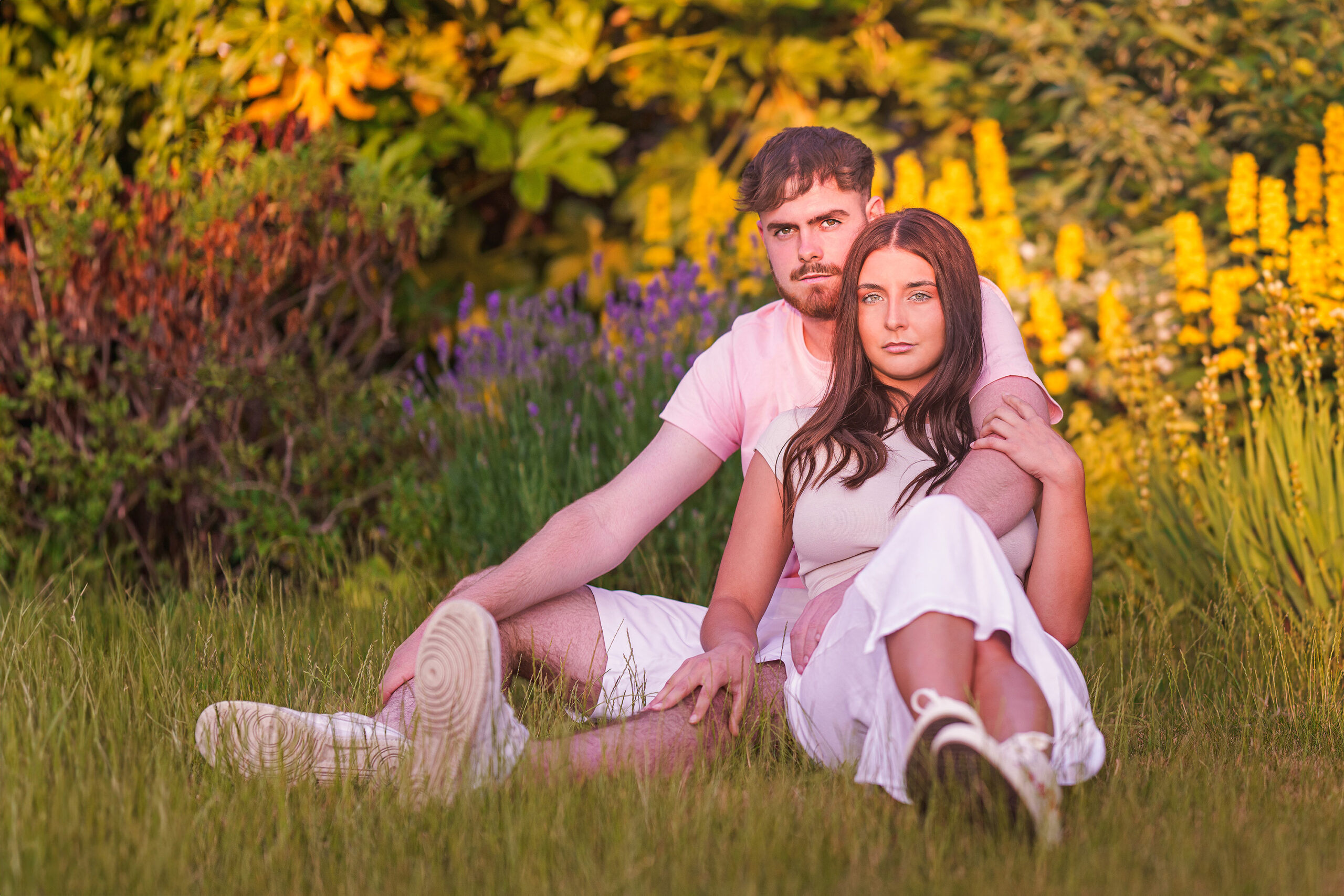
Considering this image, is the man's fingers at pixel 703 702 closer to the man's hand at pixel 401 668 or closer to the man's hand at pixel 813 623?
the man's hand at pixel 813 623

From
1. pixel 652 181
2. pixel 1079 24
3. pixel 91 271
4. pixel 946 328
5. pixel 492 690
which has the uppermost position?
pixel 1079 24

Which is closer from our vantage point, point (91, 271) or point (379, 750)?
point (379, 750)

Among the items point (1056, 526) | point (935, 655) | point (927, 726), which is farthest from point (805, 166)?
point (927, 726)

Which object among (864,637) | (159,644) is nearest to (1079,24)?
(864,637)

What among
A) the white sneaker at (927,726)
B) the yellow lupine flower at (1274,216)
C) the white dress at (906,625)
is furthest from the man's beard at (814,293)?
the yellow lupine flower at (1274,216)

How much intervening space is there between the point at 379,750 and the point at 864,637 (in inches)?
31.7

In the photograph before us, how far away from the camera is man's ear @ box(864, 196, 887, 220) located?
2583 millimetres

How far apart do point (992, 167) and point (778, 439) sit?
254cm

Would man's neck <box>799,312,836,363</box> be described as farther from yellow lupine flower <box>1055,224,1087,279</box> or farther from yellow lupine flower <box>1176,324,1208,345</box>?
yellow lupine flower <box>1055,224,1087,279</box>

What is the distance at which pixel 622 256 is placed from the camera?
17.5ft

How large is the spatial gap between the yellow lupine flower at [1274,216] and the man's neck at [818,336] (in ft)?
4.86

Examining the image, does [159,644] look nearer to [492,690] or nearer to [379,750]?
[379,750]

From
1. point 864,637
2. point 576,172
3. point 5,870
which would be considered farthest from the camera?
point 576,172

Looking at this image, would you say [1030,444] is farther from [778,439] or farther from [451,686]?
[451,686]
